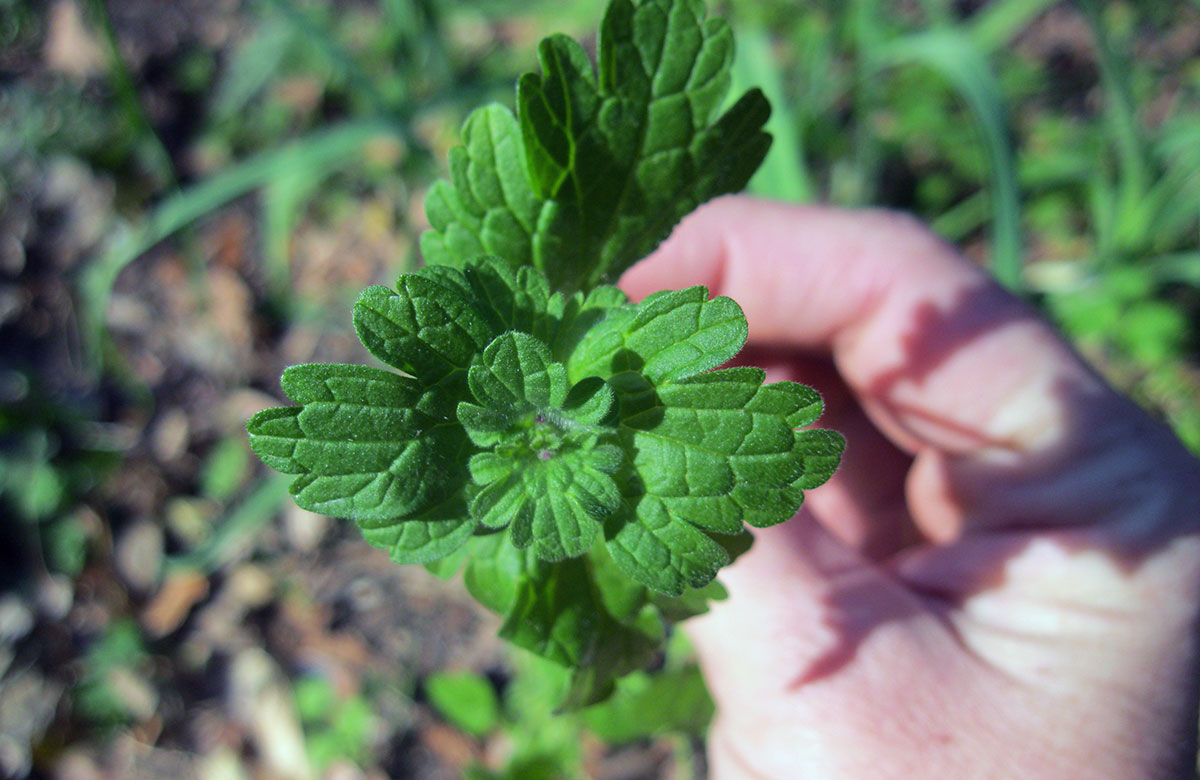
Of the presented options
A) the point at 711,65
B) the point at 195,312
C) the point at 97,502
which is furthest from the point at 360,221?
the point at 711,65

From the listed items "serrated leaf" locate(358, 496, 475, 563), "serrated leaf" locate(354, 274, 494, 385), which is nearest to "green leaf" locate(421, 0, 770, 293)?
"serrated leaf" locate(354, 274, 494, 385)

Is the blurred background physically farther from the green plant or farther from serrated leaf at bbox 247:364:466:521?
serrated leaf at bbox 247:364:466:521

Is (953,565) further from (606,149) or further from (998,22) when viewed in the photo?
(998,22)

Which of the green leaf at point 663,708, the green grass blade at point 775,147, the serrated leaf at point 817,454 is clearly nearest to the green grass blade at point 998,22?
the green grass blade at point 775,147

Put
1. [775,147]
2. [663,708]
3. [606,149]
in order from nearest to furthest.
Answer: [606,149] → [663,708] → [775,147]

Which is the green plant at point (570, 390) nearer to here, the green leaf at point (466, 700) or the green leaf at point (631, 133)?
the green leaf at point (631, 133)

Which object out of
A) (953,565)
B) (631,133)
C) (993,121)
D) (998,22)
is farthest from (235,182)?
(998,22)
